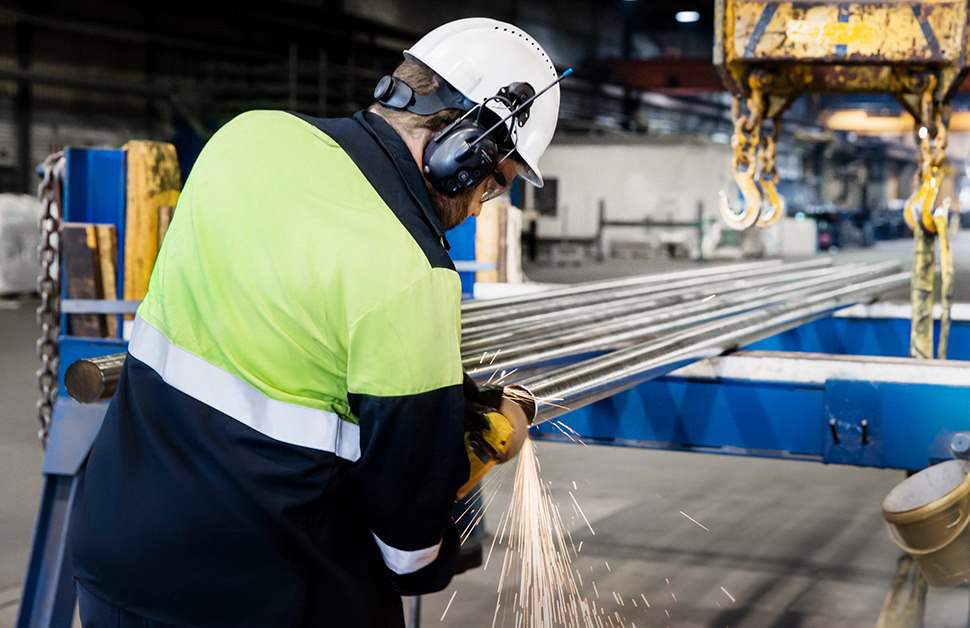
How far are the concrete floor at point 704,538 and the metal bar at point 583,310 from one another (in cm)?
95

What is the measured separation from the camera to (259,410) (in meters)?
1.24

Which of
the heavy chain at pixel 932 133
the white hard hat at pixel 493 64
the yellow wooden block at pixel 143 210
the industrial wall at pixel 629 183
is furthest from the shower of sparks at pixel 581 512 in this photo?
the industrial wall at pixel 629 183

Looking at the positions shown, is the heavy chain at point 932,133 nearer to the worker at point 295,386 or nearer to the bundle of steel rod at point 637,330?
the bundle of steel rod at point 637,330

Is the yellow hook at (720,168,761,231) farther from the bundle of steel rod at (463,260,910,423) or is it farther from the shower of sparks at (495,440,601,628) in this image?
the shower of sparks at (495,440,601,628)

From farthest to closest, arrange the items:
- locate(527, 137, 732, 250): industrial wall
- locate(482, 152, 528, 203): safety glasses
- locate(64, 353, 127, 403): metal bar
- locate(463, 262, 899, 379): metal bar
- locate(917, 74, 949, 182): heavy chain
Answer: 1. locate(527, 137, 732, 250): industrial wall
2. locate(917, 74, 949, 182): heavy chain
3. locate(463, 262, 899, 379): metal bar
4. locate(64, 353, 127, 403): metal bar
5. locate(482, 152, 528, 203): safety glasses

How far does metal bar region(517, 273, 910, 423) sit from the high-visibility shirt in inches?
18.3

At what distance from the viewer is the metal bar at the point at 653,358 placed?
1865 millimetres

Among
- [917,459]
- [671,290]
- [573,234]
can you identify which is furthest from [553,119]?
[573,234]

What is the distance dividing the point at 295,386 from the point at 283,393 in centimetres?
2

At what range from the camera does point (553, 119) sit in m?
1.65

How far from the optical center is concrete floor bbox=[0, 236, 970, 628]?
3404mm

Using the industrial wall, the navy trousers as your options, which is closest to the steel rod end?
the navy trousers

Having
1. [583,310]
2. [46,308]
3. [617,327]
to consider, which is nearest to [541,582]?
[583,310]

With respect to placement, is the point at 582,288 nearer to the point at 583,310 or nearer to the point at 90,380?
the point at 583,310
